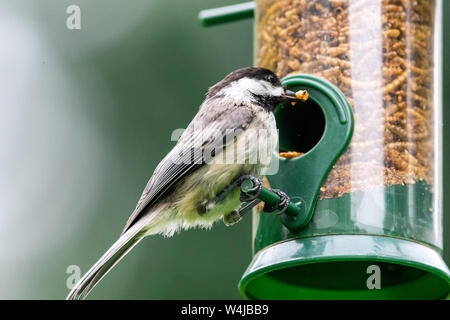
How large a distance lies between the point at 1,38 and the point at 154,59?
1.59m

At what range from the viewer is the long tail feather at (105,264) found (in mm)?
3936

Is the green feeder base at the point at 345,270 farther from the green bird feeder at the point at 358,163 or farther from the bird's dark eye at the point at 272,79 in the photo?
the bird's dark eye at the point at 272,79

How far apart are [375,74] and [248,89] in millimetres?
702

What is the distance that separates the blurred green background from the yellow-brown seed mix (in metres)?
2.75

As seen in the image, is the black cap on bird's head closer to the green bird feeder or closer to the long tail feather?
the green bird feeder

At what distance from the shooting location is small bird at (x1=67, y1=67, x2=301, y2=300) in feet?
14.0

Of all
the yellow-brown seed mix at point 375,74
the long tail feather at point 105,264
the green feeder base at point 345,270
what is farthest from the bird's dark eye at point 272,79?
the long tail feather at point 105,264

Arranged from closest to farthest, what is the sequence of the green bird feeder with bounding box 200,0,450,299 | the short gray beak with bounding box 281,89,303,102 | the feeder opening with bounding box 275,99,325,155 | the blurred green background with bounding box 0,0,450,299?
1. the green bird feeder with bounding box 200,0,450,299
2. the short gray beak with bounding box 281,89,303,102
3. the feeder opening with bounding box 275,99,325,155
4. the blurred green background with bounding box 0,0,450,299

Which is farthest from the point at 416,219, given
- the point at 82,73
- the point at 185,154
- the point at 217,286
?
the point at 82,73

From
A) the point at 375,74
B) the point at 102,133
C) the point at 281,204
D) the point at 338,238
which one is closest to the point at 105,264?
the point at 281,204

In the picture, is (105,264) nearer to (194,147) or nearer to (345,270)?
(194,147)

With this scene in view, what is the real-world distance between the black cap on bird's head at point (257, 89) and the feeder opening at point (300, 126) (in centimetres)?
22

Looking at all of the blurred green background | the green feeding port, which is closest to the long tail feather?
the green feeding port

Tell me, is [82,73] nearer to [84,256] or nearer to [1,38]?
[1,38]
